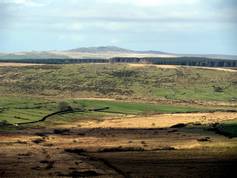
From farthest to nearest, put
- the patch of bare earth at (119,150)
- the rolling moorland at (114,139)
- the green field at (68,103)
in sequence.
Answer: the green field at (68,103) < the rolling moorland at (114,139) < the patch of bare earth at (119,150)

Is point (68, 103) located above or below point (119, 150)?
below

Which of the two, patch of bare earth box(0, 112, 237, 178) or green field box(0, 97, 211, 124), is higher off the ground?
patch of bare earth box(0, 112, 237, 178)

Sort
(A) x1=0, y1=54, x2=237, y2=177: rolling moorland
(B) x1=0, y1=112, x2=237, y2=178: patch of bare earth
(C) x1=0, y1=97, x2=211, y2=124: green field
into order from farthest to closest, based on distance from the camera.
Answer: (C) x1=0, y1=97, x2=211, y2=124: green field, (A) x1=0, y1=54, x2=237, y2=177: rolling moorland, (B) x1=0, y1=112, x2=237, y2=178: patch of bare earth

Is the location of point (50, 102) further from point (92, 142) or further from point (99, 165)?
point (99, 165)

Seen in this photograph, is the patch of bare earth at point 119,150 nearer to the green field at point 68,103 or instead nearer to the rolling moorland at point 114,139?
the rolling moorland at point 114,139

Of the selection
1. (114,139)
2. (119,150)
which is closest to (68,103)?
(114,139)

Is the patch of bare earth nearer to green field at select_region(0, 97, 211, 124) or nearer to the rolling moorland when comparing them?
the rolling moorland

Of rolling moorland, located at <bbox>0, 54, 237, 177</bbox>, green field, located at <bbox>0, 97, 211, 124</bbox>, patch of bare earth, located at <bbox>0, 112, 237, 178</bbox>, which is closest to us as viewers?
patch of bare earth, located at <bbox>0, 112, 237, 178</bbox>

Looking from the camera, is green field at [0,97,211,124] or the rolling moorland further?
green field at [0,97,211,124]

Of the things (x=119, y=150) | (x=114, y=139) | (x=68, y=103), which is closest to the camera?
(x=119, y=150)

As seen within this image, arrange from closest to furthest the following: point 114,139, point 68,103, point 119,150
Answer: point 119,150
point 114,139
point 68,103

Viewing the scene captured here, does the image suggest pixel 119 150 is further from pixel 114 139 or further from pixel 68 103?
pixel 68 103

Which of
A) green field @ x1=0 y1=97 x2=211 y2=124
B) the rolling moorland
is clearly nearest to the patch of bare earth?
the rolling moorland

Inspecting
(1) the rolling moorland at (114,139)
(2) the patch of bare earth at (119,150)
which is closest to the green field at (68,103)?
(1) the rolling moorland at (114,139)
